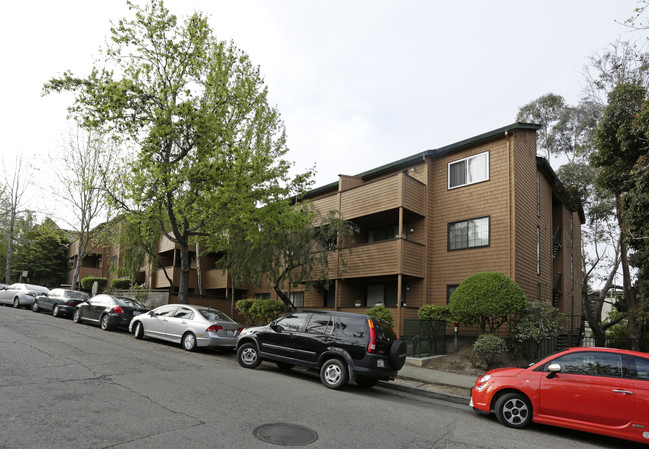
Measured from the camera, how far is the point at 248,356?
1126cm

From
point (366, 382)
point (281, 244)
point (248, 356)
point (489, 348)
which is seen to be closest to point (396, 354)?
point (366, 382)

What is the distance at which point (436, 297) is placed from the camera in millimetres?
18484

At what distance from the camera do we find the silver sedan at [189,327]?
13.1 metres

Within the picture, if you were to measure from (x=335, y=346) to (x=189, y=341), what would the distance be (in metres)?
5.87

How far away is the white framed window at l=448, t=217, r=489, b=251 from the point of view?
1738 centimetres

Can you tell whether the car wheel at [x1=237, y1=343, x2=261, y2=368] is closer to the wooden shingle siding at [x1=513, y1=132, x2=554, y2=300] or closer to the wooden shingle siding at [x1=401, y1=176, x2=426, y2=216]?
the wooden shingle siding at [x1=401, y1=176, x2=426, y2=216]

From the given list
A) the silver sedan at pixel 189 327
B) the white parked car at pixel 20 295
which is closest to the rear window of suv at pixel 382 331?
the silver sedan at pixel 189 327

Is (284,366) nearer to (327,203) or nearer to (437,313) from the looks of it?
(437,313)

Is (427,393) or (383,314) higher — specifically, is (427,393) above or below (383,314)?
below

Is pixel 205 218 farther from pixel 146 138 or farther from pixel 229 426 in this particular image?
pixel 229 426

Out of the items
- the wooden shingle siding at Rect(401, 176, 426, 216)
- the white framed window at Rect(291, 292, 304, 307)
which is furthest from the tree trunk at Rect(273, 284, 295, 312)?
the wooden shingle siding at Rect(401, 176, 426, 216)

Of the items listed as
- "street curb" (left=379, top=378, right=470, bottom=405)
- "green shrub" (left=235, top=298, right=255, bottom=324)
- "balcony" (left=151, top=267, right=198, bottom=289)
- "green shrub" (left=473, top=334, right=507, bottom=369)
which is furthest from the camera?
"balcony" (left=151, top=267, right=198, bottom=289)

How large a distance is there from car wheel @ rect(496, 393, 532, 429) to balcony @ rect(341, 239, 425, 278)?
981 centimetres

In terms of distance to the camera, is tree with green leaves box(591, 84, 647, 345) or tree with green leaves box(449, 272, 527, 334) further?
tree with green leaves box(591, 84, 647, 345)
